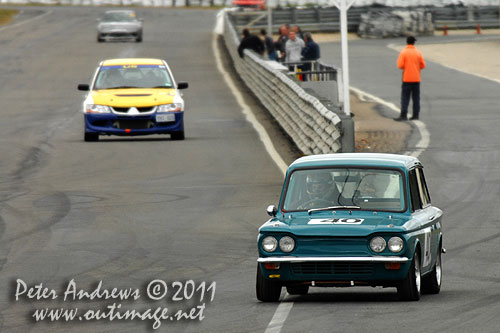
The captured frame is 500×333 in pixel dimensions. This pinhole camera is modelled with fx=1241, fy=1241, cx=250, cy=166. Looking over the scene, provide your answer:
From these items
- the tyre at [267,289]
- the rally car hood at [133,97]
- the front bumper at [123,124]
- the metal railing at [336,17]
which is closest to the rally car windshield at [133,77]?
the rally car hood at [133,97]

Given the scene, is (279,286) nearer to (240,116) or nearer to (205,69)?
(240,116)

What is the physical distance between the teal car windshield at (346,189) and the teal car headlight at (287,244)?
0.72 meters

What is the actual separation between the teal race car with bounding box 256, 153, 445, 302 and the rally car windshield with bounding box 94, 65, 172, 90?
15326mm

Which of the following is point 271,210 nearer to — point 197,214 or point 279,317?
point 279,317

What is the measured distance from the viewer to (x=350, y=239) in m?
9.86

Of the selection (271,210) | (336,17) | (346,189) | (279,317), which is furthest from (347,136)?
(336,17)

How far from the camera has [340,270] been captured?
9875 millimetres

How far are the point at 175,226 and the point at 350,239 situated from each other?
594cm

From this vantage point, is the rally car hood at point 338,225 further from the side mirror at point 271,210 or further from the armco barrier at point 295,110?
the armco barrier at point 295,110

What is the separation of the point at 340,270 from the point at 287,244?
1.60 feet

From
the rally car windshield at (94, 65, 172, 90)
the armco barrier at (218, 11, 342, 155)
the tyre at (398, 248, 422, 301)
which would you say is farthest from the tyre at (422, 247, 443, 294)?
the rally car windshield at (94, 65, 172, 90)

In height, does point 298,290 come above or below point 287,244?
below

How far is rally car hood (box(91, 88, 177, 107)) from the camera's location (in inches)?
985

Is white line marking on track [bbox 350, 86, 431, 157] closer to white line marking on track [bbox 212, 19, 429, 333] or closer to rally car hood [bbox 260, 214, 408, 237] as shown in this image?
white line marking on track [bbox 212, 19, 429, 333]
